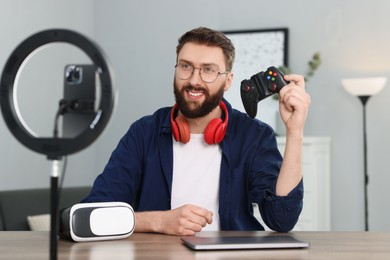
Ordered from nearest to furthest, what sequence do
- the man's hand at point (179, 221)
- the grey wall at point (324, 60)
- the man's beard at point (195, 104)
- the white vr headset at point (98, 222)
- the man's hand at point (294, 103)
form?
the white vr headset at point (98, 222), the man's hand at point (179, 221), the man's hand at point (294, 103), the man's beard at point (195, 104), the grey wall at point (324, 60)

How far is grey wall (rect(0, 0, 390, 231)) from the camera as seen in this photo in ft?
14.9

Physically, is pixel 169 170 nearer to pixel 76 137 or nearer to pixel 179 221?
pixel 179 221

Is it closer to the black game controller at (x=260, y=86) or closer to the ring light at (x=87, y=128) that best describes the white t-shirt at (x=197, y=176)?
the black game controller at (x=260, y=86)

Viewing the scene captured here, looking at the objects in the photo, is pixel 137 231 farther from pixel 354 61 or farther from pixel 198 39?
pixel 354 61

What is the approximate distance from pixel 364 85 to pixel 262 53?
2.83 feet

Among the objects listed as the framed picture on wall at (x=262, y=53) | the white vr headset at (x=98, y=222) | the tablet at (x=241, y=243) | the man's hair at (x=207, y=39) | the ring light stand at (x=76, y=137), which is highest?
the framed picture on wall at (x=262, y=53)

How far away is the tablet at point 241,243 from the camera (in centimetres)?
128

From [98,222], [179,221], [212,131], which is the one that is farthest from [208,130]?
[98,222]

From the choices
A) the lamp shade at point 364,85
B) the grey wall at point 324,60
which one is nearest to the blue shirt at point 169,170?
the grey wall at point 324,60

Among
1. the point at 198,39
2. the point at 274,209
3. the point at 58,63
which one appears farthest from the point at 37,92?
the point at 198,39

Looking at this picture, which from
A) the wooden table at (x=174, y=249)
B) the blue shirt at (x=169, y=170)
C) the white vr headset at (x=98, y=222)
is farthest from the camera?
the blue shirt at (x=169, y=170)

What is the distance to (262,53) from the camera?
4.93m

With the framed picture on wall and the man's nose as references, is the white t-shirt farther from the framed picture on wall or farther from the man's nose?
the framed picture on wall

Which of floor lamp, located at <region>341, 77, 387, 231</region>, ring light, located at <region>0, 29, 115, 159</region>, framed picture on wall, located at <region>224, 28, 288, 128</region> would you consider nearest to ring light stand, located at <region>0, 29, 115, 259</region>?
ring light, located at <region>0, 29, 115, 159</region>
